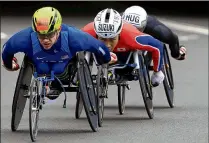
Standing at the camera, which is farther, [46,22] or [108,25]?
[108,25]

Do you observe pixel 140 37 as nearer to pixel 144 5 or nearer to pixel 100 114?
pixel 100 114

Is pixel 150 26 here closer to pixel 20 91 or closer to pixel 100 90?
pixel 100 90

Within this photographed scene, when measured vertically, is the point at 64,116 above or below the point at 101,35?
below

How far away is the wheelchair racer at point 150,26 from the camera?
51.0 feet

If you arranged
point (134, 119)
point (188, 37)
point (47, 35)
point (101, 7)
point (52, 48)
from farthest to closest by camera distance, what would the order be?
point (101, 7)
point (188, 37)
point (134, 119)
point (52, 48)
point (47, 35)

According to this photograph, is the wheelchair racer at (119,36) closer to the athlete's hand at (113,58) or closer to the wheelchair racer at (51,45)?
the athlete's hand at (113,58)

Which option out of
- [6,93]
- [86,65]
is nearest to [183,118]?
[86,65]

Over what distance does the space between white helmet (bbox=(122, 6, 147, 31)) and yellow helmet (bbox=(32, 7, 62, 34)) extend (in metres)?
3.04

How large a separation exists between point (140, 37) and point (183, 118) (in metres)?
1.26

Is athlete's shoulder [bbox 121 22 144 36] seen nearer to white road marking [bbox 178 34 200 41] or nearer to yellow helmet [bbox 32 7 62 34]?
yellow helmet [bbox 32 7 62 34]

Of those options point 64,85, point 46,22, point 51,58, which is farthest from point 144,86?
point 46,22

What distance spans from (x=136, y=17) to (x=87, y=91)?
2.66 m

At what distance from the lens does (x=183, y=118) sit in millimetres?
14859

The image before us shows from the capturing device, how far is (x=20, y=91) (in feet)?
43.0
